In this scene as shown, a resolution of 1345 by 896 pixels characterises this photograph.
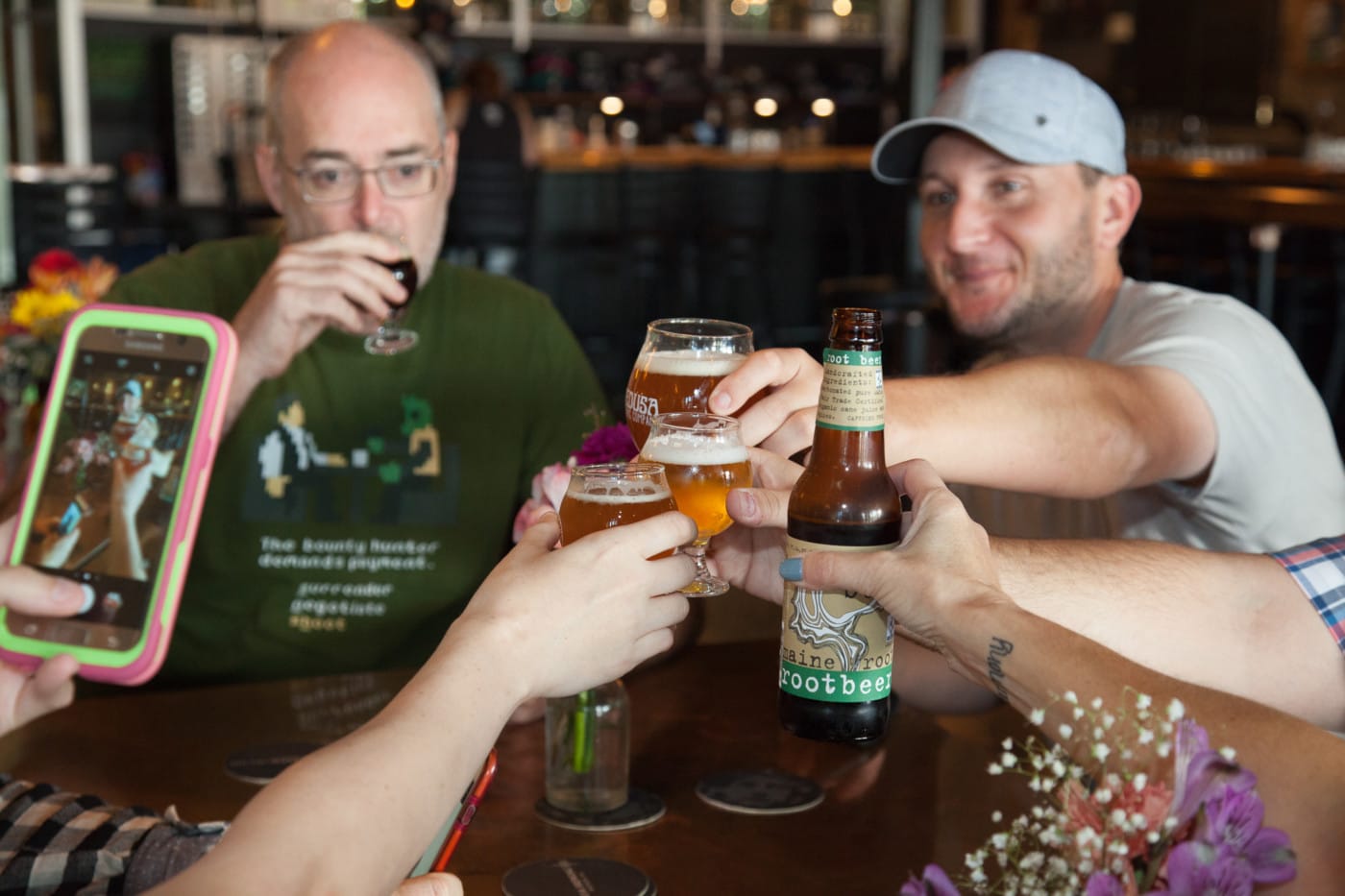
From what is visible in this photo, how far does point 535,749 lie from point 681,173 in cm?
602

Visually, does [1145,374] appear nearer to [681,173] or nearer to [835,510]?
[835,510]

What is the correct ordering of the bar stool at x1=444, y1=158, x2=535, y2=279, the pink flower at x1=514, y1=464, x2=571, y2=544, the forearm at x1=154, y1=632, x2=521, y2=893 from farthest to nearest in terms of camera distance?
the bar stool at x1=444, y1=158, x2=535, y2=279, the pink flower at x1=514, y1=464, x2=571, y2=544, the forearm at x1=154, y1=632, x2=521, y2=893

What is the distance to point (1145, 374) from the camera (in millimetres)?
1878

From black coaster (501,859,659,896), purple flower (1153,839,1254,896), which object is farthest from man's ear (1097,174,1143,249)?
purple flower (1153,839,1254,896)

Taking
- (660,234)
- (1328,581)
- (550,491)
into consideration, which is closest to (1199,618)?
(1328,581)

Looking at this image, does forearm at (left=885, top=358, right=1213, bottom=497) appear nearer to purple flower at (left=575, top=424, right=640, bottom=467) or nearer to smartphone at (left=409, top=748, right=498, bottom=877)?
purple flower at (left=575, top=424, right=640, bottom=467)

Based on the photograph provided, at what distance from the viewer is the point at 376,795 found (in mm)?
997

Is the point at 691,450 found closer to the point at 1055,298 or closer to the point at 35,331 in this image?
the point at 1055,298

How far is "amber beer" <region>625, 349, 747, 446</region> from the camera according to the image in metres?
1.40

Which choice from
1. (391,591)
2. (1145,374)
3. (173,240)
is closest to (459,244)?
(173,240)

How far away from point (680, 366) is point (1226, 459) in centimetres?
91

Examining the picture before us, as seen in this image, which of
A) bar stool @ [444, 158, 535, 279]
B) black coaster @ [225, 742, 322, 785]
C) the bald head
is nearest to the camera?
black coaster @ [225, 742, 322, 785]

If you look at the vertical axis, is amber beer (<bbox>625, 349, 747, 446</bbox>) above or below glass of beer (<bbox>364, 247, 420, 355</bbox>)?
above

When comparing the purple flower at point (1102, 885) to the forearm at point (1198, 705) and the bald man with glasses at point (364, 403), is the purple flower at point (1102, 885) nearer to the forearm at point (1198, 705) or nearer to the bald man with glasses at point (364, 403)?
the forearm at point (1198, 705)
